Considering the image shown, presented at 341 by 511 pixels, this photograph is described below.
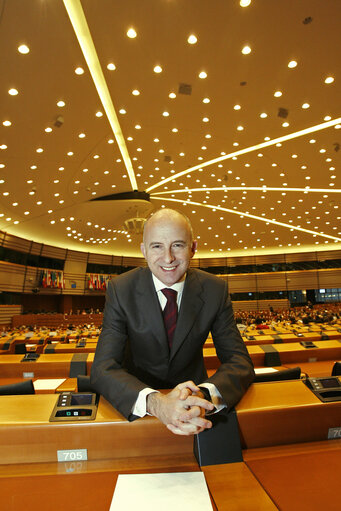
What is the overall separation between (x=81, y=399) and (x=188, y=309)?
70 cm

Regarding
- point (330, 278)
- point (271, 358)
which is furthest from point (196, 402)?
point (330, 278)

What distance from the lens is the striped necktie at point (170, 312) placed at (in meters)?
1.66

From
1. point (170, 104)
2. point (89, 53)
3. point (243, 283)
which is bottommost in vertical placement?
point (243, 283)

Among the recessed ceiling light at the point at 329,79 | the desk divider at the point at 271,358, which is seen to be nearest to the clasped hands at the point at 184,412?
the desk divider at the point at 271,358

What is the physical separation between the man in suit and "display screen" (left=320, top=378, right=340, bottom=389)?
1.01 feet

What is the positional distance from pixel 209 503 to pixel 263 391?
1.95 feet

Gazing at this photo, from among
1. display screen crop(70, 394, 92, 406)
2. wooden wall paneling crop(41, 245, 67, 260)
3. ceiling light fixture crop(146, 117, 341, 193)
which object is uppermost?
ceiling light fixture crop(146, 117, 341, 193)

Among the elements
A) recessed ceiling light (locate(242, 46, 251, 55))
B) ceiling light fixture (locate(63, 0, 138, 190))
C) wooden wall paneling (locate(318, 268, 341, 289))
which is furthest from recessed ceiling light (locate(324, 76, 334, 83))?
wooden wall paneling (locate(318, 268, 341, 289))

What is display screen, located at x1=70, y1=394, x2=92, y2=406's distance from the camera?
4.00ft

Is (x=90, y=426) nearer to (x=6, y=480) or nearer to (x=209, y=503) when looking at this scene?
(x=6, y=480)

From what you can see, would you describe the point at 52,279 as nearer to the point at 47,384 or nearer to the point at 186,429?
the point at 47,384

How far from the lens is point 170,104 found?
314 inches

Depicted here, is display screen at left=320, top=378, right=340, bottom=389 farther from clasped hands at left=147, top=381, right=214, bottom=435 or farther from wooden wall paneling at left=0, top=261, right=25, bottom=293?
wooden wall paneling at left=0, top=261, right=25, bottom=293

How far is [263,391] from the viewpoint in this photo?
1.32 metres
